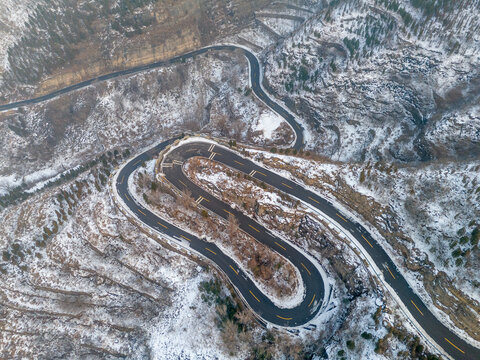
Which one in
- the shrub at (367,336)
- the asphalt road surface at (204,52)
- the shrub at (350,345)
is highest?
the asphalt road surface at (204,52)

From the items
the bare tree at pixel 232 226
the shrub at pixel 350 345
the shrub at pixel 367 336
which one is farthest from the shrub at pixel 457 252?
the bare tree at pixel 232 226

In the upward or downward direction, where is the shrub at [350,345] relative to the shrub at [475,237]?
downward

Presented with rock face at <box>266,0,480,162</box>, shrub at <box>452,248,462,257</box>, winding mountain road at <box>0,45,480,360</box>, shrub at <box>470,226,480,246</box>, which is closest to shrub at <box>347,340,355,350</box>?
winding mountain road at <box>0,45,480,360</box>

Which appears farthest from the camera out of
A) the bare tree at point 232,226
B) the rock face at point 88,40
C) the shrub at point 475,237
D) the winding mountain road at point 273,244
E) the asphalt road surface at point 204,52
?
the rock face at point 88,40

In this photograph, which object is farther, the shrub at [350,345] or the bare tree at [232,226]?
the bare tree at [232,226]

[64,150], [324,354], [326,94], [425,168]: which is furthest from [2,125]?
[425,168]

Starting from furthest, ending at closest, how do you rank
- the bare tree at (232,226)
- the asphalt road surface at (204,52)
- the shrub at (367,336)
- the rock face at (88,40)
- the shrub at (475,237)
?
the rock face at (88,40) < the asphalt road surface at (204,52) < the bare tree at (232,226) < the shrub at (475,237) < the shrub at (367,336)

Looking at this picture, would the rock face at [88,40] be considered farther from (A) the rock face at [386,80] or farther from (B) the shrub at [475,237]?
(B) the shrub at [475,237]
